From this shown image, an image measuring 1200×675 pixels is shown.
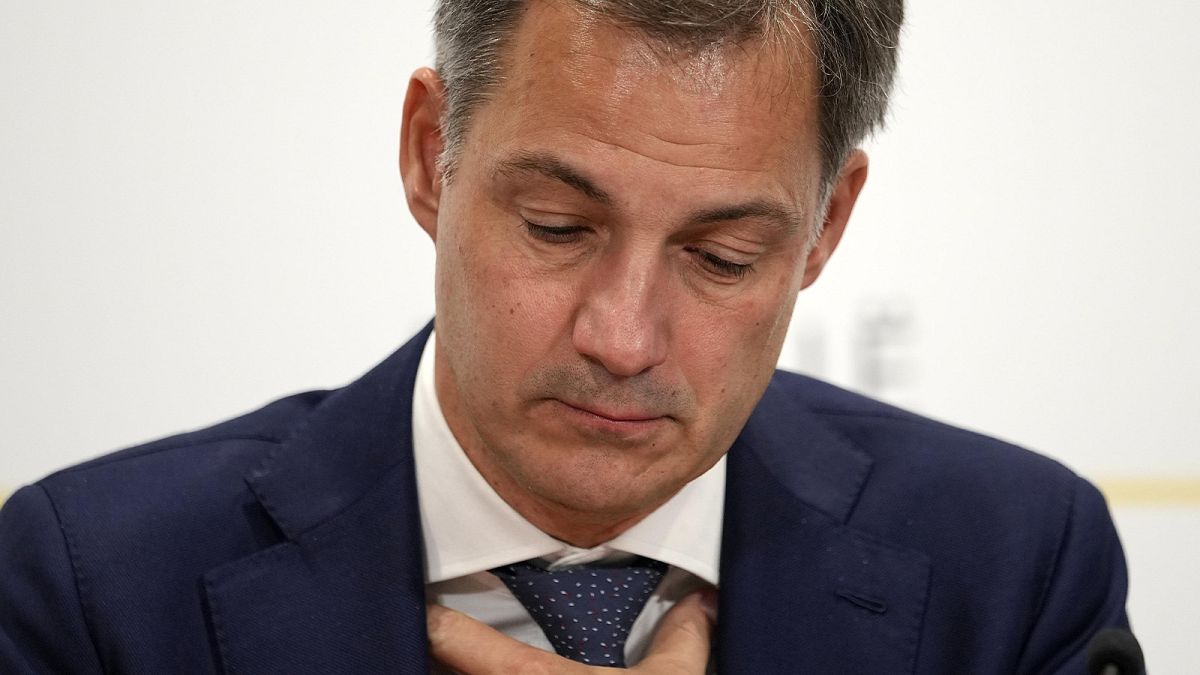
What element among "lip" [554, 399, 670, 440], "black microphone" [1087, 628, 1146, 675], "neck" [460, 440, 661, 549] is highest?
"lip" [554, 399, 670, 440]

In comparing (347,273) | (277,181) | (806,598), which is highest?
(277,181)

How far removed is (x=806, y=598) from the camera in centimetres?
205

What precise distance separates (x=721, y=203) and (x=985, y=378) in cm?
153

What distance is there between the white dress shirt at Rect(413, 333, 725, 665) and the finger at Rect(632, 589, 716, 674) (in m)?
0.04

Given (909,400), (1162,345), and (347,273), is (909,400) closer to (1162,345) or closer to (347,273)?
(1162,345)

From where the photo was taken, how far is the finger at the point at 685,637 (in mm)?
1901

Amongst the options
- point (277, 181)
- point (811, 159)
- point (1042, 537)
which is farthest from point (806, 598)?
point (277, 181)

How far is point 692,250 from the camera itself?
1.74 metres

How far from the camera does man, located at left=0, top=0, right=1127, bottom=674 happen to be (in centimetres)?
168

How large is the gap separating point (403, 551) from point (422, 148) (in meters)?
0.53

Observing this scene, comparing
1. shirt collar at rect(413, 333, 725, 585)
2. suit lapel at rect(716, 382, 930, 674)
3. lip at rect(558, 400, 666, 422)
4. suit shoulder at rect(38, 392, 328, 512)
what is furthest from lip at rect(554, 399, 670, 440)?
suit shoulder at rect(38, 392, 328, 512)

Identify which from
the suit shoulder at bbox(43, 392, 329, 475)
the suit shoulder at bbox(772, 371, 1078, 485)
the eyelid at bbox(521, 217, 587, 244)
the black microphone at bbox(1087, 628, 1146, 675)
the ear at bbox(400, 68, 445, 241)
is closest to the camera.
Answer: the black microphone at bbox(1087, 628, 1146, 675)

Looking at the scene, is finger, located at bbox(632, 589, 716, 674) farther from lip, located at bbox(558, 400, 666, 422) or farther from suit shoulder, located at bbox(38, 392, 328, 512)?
suit shoulder, located at bbox(38, 392, 328, 512)

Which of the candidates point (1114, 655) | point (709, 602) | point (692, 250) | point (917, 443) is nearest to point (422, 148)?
point (692, 250)
